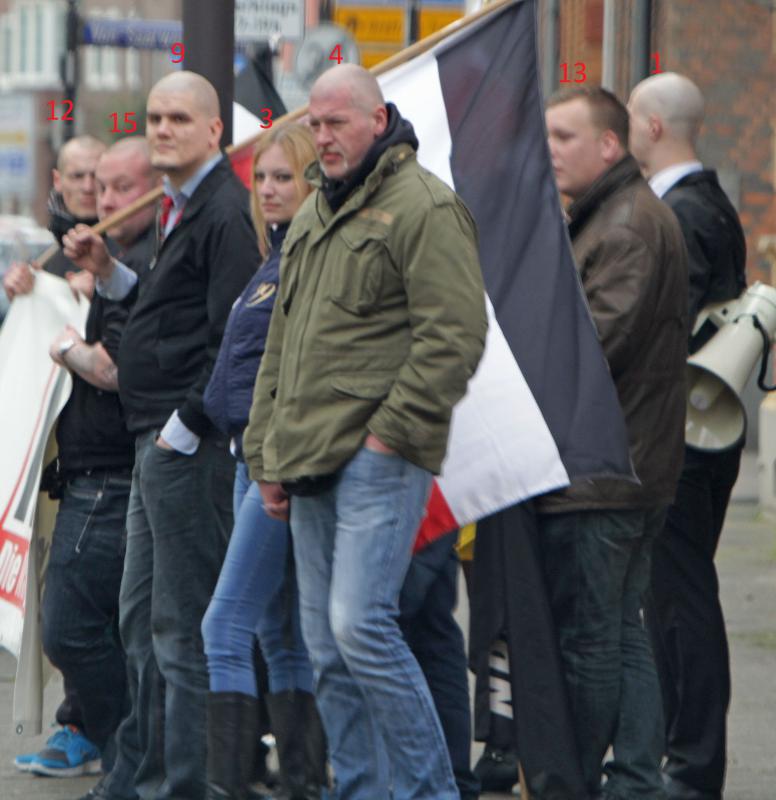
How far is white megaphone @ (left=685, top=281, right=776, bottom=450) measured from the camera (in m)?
5.61

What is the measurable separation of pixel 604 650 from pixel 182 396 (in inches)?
52.0

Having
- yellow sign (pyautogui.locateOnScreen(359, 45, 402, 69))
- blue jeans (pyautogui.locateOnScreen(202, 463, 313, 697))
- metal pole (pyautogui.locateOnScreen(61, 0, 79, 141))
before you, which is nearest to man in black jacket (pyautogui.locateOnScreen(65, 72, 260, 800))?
blue jeans (pyautogui.locateOnScreen(202, 463, 313, 697))

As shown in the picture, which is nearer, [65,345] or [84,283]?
[65,345]

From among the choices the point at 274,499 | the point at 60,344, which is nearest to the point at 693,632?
the point at 274,499

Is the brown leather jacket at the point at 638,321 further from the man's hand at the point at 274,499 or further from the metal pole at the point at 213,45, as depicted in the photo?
the metal pole at the point at 213,45

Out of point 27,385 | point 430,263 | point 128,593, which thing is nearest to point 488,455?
point 430,263

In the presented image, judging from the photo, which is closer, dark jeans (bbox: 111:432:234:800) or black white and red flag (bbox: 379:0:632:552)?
black white and red flag (bbox: 379:0:632:552)

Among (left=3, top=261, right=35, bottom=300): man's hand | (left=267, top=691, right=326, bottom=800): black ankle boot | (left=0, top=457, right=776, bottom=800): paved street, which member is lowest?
(left=0, top=457, right=776, bottom=800): paved street

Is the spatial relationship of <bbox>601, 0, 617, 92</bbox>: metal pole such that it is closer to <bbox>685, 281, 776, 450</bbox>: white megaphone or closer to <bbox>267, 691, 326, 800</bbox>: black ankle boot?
<bbox>685, 281, 776, 450</bbox>: white megaphone

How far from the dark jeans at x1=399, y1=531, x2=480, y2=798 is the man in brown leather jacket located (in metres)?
0.41

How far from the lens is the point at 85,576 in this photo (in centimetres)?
559

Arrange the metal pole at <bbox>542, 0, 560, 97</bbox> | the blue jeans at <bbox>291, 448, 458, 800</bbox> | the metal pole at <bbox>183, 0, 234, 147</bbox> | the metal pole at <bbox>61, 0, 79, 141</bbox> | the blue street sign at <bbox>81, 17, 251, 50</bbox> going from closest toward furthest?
the blue jeans at <bbox>291, 448, 458, 800</bbox> < the metal pole at <bbox>183, 0, 234, 147</bbox> < the blue street sign at <bbox>81, 17, 251, 50</bbox> < the metal pole at <bbox>61, 0, 79, 141</bbox> < the metal pole at <bbox>542, 0, 560, 97</bbox>

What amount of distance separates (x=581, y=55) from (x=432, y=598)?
1640 cm

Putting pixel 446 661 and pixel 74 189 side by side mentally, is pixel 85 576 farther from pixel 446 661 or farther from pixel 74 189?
pixel 74 189
